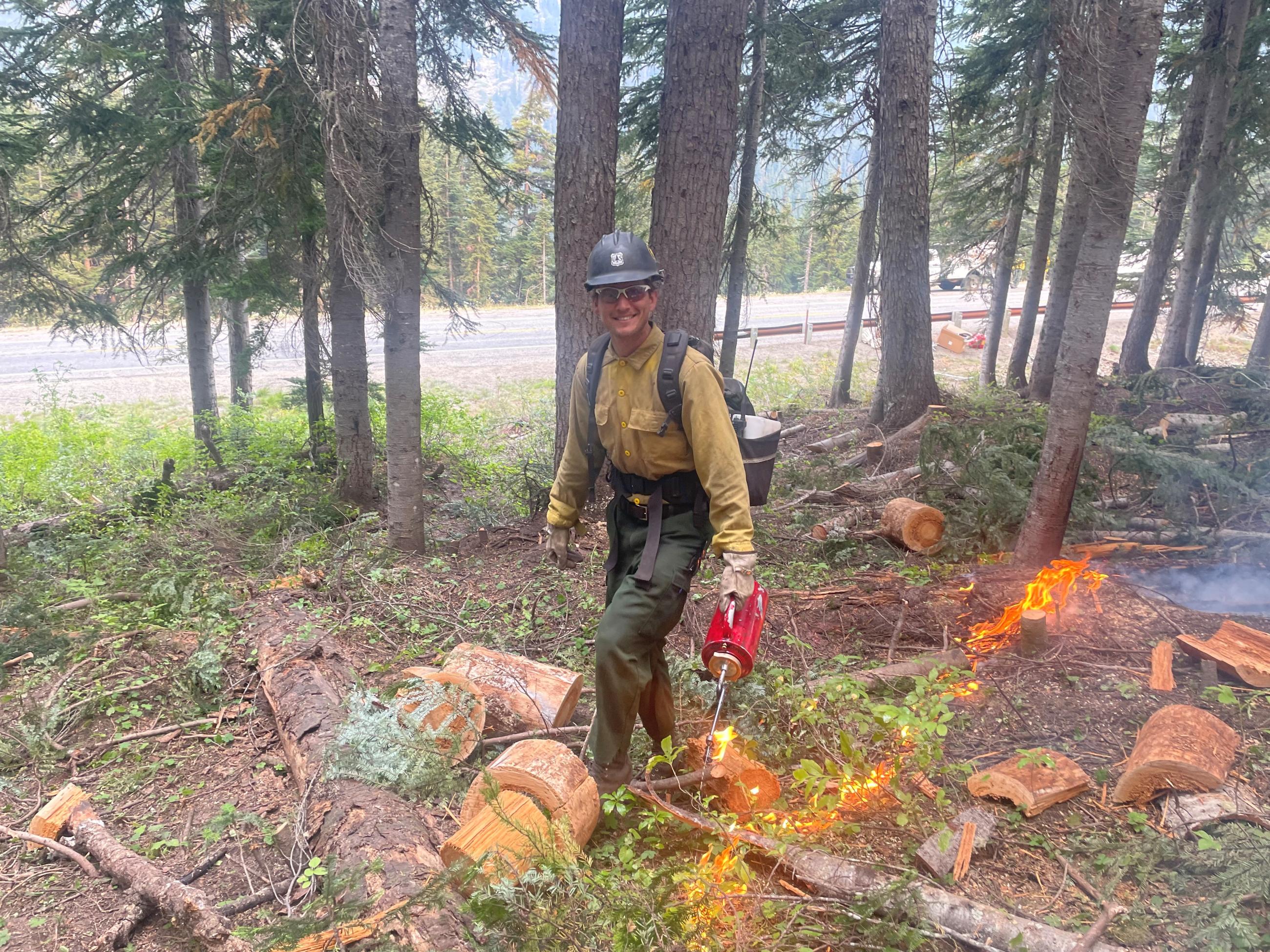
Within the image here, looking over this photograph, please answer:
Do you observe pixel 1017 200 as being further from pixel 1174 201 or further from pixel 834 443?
pixel 834 443

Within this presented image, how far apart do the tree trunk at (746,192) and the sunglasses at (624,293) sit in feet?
31.9

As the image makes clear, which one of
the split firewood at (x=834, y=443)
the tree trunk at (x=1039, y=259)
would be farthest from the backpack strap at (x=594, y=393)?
the tree trunk at (x=1039, y=259)

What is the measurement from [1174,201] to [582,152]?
1132cm

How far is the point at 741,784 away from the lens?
11.9ft

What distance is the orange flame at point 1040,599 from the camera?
502cm

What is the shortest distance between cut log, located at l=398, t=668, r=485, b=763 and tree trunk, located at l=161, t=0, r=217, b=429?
7380 millimetres

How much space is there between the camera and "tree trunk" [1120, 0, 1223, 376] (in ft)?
37.6

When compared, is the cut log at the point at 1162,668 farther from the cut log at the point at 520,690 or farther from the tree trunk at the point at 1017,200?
the tree trunk at the point at 1017,200

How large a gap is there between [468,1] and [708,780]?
31.3ft

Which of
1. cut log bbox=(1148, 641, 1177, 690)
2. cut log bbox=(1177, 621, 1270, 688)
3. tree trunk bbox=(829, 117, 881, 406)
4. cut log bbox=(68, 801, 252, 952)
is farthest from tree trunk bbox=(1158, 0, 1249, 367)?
cut log bbox=(68, 801, 252, 952)

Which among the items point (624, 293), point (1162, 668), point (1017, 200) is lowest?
point (1162, 668)

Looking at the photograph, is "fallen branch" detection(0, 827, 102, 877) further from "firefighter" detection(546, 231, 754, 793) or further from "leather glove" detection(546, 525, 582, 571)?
"leather glove" detection(546, 525, 582, 571)

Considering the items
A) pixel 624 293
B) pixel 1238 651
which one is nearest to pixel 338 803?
pixel 624 293

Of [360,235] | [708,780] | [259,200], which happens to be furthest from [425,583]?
[259,200]
